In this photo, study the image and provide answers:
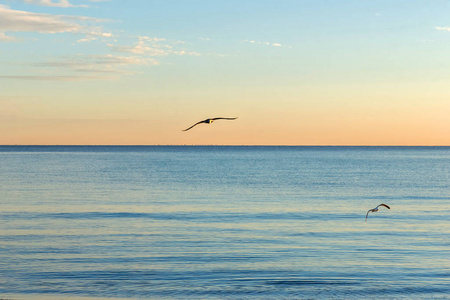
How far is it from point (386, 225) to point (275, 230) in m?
9.50

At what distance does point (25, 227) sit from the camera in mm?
41344

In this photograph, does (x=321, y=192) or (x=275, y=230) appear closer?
(x=275, y=230)

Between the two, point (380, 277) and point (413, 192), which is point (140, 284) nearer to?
point (380, 277)

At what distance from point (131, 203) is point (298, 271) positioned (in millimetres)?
33397

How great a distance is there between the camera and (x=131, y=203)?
59469 mm

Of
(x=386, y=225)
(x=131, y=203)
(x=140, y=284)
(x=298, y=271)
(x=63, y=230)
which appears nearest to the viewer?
(x=140, y=284)

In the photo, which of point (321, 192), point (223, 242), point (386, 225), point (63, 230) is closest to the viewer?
point (223, 242)

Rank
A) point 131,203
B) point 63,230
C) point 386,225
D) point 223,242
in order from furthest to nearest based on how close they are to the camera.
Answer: point 131,203
point 386,225
point 63,230
point 223,242

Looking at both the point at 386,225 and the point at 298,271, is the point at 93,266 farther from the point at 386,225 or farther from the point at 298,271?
the point at 386,225

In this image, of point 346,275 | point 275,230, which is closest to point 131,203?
point 275,230

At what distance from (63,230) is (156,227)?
647cm

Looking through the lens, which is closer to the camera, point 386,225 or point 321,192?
point 386,225

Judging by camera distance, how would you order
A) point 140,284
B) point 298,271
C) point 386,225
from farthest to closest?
point 386,225
point 298,271
point 140,284

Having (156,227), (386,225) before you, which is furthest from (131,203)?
(386,225)
